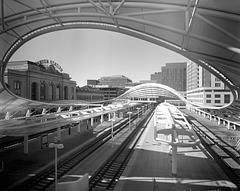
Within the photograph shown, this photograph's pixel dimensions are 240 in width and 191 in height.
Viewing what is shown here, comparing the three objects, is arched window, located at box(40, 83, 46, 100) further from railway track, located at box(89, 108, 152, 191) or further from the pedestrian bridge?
railway track, located at box(89, 108, 152, 191)

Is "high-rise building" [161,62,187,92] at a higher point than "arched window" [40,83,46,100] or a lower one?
higher

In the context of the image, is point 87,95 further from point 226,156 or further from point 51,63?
point 226,156

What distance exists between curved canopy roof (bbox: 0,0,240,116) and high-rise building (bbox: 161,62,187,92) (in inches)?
5478

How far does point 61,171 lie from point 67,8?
10630 mm

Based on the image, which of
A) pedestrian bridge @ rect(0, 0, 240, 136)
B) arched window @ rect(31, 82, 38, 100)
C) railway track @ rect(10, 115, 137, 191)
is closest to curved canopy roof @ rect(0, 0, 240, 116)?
pedestrian bridge @ rect(0, 0, 240, 136)

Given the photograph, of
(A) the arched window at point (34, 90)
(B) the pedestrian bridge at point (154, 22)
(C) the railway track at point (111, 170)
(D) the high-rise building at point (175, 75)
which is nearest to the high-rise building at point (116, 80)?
(D) the high-rise building at point (175, 75)

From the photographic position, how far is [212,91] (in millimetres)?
53562

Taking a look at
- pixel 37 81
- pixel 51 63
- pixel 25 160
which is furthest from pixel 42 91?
pixel 25 160

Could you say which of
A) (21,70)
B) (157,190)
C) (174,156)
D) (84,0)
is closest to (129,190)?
(157,190)

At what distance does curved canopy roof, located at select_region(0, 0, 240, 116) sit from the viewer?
353 inches

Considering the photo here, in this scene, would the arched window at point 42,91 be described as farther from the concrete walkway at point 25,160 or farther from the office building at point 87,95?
the concrete walkway at point 25,160

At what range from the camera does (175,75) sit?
15300 centimetres

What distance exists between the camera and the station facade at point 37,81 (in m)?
34.0

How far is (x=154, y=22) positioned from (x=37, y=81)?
1443 inches
